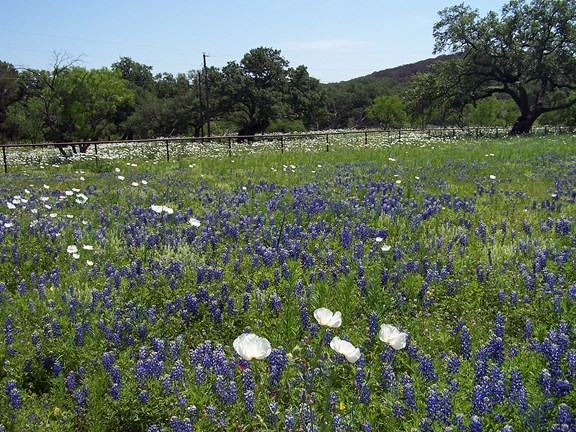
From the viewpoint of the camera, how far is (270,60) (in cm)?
4931

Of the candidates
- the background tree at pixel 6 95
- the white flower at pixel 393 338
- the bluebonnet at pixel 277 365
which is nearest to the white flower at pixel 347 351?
the white flower at pixel 393 338

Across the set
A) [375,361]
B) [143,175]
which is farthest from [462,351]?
[143,175]

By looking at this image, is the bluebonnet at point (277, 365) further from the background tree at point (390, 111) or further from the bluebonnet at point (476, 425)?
the background tree at point (390, 111)

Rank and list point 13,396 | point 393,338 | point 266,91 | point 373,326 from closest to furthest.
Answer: point 393,338
point 13,396
point 373,326
point 266,91

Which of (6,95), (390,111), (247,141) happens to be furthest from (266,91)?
(390,111)

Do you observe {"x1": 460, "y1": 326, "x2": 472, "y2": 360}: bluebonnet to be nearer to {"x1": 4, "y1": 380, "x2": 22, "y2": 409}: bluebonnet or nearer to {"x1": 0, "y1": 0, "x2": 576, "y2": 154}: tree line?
{"x1": 4, "y1": 380, "x2": 22, "y2": 409}: bluebonnet

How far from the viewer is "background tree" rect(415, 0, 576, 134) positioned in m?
31.3

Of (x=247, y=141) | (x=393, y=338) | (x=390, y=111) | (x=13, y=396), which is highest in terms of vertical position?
(x=390, y=111)

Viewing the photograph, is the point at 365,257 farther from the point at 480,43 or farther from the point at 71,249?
the point at 480,43

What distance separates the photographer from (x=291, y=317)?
138 inches

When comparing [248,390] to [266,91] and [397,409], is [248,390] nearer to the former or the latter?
[397,409]

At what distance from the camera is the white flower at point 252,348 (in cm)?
175

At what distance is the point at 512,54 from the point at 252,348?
35850 millimetres

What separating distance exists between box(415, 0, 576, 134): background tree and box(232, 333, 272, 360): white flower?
115ft
